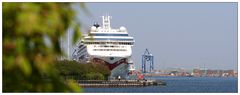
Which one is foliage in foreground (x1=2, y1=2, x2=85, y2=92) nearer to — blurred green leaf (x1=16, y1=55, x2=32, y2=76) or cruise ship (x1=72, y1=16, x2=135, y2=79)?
blurred green leaf (x1=16, y1=55, x2=32, y2=76)

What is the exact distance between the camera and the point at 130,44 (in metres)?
73.8

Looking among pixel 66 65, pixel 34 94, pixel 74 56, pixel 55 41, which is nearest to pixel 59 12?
pixel 55 41

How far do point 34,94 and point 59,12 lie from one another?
0.71 m

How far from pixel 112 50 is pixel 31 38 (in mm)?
67447

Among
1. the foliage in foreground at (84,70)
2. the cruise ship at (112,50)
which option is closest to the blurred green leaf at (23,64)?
the foliage in foreground at (84,70)

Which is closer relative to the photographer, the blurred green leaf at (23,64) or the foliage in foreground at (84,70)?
the blurred green leaf at (23,64)

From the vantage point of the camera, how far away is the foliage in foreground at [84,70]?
67500 millimetres

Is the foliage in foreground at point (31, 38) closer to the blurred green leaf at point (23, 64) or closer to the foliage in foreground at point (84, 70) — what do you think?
the blurred green leaf at point (23, 64)

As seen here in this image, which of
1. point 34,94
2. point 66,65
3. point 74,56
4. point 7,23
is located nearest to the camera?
point 7,23

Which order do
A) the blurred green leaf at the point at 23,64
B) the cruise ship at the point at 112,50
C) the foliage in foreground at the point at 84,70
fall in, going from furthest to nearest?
the cruise ship at the point at 112,50 → the foliage in foreground at the point at 84,70 → the blurred green leaf at the point at 23,64

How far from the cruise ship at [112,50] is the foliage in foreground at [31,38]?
64.6 meters

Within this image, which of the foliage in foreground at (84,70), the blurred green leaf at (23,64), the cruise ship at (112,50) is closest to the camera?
the blurred green leaf at (23,64)

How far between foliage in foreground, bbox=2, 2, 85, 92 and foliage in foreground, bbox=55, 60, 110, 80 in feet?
201

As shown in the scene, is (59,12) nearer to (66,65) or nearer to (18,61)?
(18,61)
